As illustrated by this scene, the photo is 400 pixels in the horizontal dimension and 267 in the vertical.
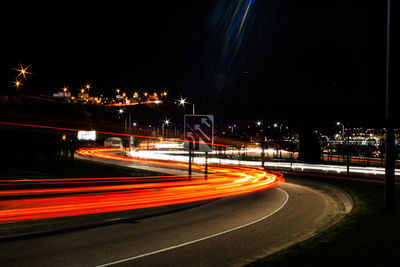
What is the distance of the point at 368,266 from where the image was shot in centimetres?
599

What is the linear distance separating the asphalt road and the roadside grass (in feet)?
2.23

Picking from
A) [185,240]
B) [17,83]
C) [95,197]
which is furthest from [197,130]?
[185,240]

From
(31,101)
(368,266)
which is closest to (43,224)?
(368,266)

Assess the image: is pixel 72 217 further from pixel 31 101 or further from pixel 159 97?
pixel 159 97

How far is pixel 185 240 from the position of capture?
8.63 meters

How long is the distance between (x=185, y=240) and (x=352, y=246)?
3916 millimetres

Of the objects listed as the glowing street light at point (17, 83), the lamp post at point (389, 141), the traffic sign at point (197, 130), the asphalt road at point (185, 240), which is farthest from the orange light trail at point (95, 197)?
the glowing street light at point (17, 83)

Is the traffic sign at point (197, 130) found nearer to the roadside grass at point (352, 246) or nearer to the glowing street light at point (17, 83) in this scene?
the roadside grass at point (352, 246)

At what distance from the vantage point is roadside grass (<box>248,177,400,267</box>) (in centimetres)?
627

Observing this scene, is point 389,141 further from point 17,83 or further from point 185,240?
point 17,83

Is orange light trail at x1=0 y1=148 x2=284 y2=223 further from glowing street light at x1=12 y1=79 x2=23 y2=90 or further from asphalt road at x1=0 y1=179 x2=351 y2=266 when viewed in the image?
glowing street light at x1=12 y1=79 x2=23 y2=90

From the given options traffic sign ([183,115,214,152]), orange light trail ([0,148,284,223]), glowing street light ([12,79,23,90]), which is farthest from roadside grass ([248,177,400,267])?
glowing street light ([12,79,23,90])

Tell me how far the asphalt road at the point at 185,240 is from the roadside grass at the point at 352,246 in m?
0.68

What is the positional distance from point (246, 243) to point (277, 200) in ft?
27.0
